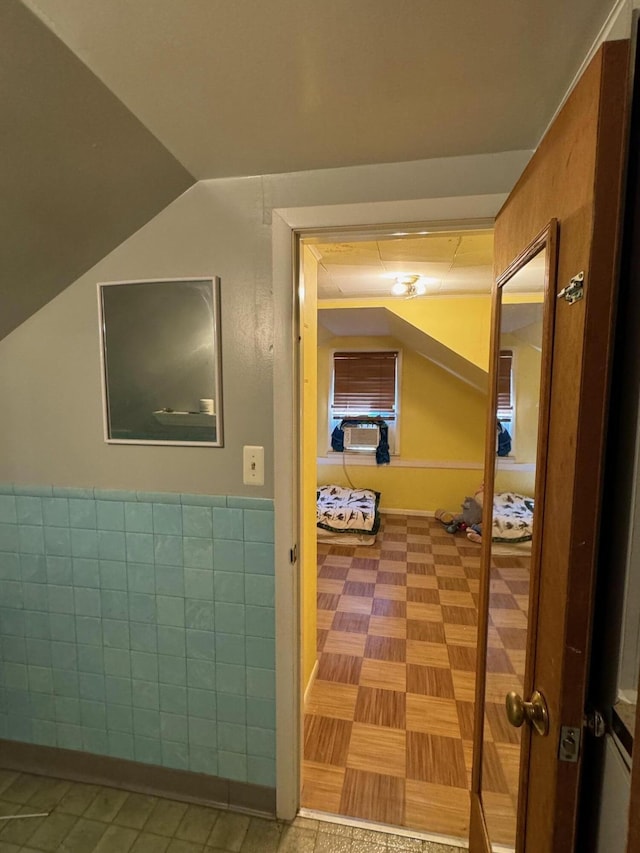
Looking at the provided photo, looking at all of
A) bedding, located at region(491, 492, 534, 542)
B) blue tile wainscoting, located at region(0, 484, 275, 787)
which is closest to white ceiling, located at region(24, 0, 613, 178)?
bedding, located at region(491, 492, 534, 542)

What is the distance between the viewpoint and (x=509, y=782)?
3.46ft

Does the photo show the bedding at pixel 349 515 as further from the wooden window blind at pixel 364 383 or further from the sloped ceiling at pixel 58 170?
the sloped ceiling at pixel 58 170

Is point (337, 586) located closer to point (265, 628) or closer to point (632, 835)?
point (265, 628)

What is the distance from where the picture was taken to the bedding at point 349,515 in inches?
161

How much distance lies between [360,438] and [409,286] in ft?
7.58

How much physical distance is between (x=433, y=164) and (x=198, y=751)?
2.08 metres

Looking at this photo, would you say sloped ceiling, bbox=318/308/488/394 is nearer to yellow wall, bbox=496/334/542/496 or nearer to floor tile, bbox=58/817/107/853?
yellow wall, bbox=496/334/542/496

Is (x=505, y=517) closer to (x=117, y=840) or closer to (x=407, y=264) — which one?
(x=117, y=840)

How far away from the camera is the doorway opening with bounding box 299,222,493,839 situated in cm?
164

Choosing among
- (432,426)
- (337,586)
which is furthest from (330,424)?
(337,586)

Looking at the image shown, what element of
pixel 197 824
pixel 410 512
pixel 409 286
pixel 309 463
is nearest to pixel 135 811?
pixel 197 824

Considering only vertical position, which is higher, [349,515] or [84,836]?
[349,515]

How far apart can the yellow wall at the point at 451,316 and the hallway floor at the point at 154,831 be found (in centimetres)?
290

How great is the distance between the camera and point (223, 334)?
136 centimetres
